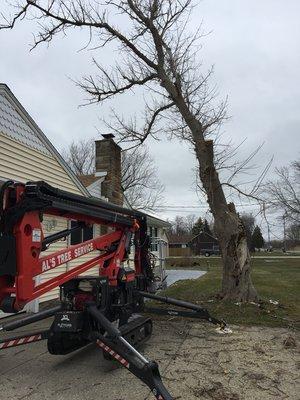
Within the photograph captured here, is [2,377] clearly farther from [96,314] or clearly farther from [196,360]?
[196,360]

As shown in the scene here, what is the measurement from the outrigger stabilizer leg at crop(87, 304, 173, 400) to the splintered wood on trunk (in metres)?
6.61

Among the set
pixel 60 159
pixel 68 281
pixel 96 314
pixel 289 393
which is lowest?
pixel 289 393

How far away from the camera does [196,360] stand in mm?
7008

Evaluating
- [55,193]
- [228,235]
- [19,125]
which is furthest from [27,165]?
[55,193]

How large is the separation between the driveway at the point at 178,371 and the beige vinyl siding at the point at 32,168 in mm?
4372

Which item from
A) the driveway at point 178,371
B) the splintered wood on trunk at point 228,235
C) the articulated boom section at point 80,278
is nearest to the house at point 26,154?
the articulated boom section at point 80,278

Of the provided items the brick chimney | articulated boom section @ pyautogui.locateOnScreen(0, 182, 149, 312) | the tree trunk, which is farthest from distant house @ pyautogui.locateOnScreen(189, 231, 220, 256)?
articulated boom section @ pyautogui.locateOnScreen(0, 182, 149, 312)

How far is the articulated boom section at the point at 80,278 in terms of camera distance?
16.6 ft

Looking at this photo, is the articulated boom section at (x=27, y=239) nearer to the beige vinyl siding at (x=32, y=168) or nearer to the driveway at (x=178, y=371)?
the driveway at (x=178, y=371)

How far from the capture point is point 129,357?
211 inches

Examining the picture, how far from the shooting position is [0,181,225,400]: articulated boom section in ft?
16.6

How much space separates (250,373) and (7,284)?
3471 millimetres

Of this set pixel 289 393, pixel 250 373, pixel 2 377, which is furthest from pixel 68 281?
pixel 289 393

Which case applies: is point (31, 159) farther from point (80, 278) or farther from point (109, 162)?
point (109, 162)
